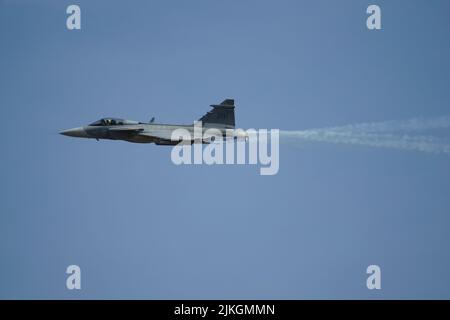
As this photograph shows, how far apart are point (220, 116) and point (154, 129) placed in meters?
3.70

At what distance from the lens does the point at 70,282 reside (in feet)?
159

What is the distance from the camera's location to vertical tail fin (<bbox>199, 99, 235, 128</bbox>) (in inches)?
1927

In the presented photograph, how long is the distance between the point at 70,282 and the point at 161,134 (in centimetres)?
874

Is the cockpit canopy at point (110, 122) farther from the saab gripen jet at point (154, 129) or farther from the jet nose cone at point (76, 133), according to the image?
the jet nose cone at point (76, 133)

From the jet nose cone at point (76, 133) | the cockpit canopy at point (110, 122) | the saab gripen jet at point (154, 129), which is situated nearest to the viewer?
the saab gripen jet at point (154, 129)

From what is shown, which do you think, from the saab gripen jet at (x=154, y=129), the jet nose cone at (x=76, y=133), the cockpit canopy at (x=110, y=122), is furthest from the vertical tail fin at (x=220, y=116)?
the jet nose cone at (x=76, y=133)

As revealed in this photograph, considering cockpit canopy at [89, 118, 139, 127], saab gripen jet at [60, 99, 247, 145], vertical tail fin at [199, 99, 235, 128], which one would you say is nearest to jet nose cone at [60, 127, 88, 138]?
saab gripen jet at [60, 99, 247, 145]

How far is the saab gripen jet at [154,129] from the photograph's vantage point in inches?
1859

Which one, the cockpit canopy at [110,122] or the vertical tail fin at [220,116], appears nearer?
the cockpit canopy at [110,122]
